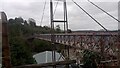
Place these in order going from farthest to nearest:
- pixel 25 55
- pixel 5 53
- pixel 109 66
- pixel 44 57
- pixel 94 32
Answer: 1. pixel 44 57
2. pixel 25 55
3. pixel 94 32
4. pixel 109 66
5. pixel 5 53

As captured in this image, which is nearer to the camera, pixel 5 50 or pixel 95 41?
pixel 5 50

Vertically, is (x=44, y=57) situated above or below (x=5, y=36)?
below

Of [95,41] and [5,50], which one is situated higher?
[5,50]

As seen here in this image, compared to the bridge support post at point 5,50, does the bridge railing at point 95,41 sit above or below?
below

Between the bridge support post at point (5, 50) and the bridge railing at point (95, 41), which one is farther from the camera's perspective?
the bridge railing at point (95, 41)

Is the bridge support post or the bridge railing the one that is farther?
the bridge railing

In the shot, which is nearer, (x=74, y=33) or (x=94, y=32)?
(x=94, y=32)

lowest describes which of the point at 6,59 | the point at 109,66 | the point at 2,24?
the point at 109,66

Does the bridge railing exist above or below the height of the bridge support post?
below

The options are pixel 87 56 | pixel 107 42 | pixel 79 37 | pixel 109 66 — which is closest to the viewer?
pixel 109 66

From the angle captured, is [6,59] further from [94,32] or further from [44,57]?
[44,57]

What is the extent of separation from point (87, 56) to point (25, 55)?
5.74 feet

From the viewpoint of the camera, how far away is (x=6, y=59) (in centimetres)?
74

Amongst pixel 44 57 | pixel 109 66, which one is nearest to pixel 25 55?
pixel 44 57
